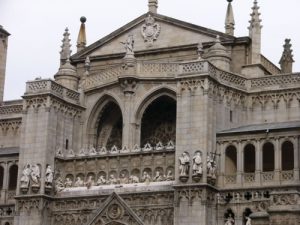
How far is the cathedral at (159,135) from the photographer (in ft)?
133

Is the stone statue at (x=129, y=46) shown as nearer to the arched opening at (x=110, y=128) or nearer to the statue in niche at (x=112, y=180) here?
the arched opening at (x=110, y=128)

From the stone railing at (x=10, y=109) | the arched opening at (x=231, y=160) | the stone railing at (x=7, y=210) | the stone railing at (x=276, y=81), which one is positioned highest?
the stone railing at (x=276, y=81)

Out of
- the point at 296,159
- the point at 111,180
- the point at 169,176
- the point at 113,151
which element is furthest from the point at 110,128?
the point at 296,159

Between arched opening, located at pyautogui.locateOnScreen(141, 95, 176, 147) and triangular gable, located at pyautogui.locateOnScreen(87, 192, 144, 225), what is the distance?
5.35 metres

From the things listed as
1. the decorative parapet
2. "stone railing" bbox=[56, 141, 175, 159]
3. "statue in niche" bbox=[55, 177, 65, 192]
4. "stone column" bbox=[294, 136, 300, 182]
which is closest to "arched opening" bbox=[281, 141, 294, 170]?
"stone column" bbox=[294, 136, 300, 182]

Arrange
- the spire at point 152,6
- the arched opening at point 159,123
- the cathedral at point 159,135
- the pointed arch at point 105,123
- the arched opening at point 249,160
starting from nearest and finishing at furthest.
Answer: the cathedral at point 159,135, the arched opening at point 249,160, the arched opening at point 159,123, the pointed arch at point 105,123, the spire at point 152,6

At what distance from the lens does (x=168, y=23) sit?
165 ft

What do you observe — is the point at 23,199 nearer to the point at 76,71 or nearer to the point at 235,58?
the point at 76,71

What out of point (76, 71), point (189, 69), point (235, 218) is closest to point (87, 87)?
point (76, 71)

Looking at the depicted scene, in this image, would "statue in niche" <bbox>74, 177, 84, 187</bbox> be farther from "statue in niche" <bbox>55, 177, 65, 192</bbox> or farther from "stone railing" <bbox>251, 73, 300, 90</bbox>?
"stone railing" <bbox>251, 73, 300, 90</bbox>

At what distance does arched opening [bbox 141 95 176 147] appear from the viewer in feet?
153

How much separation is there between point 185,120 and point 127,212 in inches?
223

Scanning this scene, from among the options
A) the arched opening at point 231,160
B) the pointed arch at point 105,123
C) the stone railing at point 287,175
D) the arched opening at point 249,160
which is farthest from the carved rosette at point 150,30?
the stone railing at point 287,175

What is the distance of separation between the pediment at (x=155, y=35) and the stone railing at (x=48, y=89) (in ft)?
21.8
